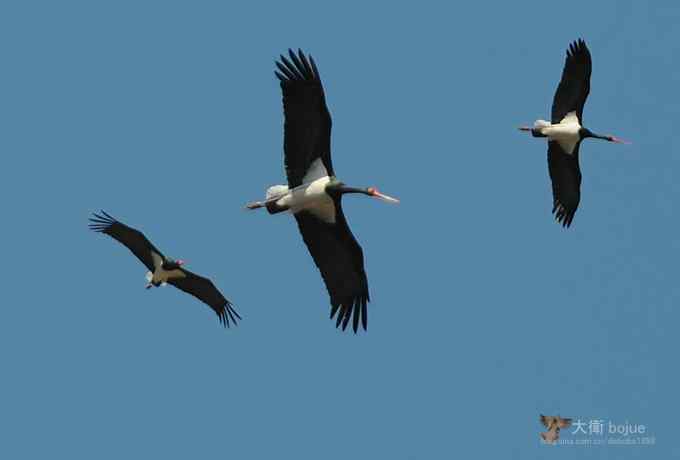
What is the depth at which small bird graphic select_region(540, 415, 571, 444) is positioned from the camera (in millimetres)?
26484

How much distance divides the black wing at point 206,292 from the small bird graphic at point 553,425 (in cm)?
727

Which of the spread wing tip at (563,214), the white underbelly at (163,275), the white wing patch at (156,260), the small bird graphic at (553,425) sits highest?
the spread wing tip at (563,214)

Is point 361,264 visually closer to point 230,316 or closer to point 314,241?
point 314,241

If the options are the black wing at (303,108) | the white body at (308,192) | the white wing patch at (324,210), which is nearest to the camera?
the black wing at (303,108)

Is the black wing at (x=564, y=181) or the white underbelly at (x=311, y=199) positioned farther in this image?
the black wing at (x=564, y=181)

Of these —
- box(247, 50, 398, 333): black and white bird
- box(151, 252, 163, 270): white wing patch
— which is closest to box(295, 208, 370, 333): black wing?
box(247, 50, 398, 333): black and white bird

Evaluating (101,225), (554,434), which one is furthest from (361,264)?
(101,225)

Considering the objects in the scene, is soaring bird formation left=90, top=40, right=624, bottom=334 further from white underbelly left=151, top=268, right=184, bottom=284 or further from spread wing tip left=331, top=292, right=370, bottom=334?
white underbelly left=151, top=268, right=184, bottom=284

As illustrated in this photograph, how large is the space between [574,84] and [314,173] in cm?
847

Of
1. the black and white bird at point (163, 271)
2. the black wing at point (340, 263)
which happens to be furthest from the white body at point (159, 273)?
the black wing at point (340, 263)

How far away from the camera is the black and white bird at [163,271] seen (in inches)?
1144

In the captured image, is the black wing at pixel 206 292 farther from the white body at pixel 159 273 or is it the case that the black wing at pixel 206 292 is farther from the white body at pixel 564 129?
the white body at pixel 564 129

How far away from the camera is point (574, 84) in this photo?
30.3m

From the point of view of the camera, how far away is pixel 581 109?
30.5 meters
